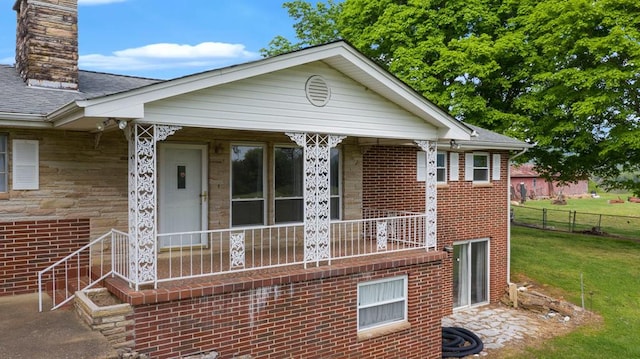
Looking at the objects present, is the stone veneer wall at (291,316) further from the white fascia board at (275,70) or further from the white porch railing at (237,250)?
the white fascia board at (275,70)

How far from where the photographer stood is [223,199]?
882 cm

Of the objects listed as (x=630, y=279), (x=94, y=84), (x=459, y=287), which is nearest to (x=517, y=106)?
(x=630, y=279)

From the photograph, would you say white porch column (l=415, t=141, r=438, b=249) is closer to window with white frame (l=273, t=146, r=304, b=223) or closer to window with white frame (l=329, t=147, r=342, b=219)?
window with white frame (l=329, t=147, r=342, b=219)

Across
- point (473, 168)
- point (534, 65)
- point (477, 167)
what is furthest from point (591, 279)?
point (534, 65)

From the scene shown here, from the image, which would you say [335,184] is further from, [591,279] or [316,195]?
[591,279]

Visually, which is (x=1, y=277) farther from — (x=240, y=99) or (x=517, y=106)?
(x=517, y=106)

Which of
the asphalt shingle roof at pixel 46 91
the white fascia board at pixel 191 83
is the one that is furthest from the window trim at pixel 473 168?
the asphalt shingle roof at pixel 46 91

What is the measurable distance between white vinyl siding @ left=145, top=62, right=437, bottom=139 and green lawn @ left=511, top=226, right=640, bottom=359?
5605 mm

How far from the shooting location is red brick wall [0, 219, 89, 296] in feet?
22.9

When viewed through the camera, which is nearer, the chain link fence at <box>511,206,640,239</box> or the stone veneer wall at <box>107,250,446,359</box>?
the stone veneer wall at <box>107,250,446,359</box>

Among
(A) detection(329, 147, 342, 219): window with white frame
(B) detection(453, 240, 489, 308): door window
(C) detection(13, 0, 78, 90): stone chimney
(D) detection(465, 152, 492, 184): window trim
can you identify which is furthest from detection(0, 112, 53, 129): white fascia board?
(B) detection(453, 240, 489, 308): door window

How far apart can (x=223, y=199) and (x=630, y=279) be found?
12.0m

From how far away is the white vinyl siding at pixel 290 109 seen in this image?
664 centimetres

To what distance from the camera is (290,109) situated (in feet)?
24.7
